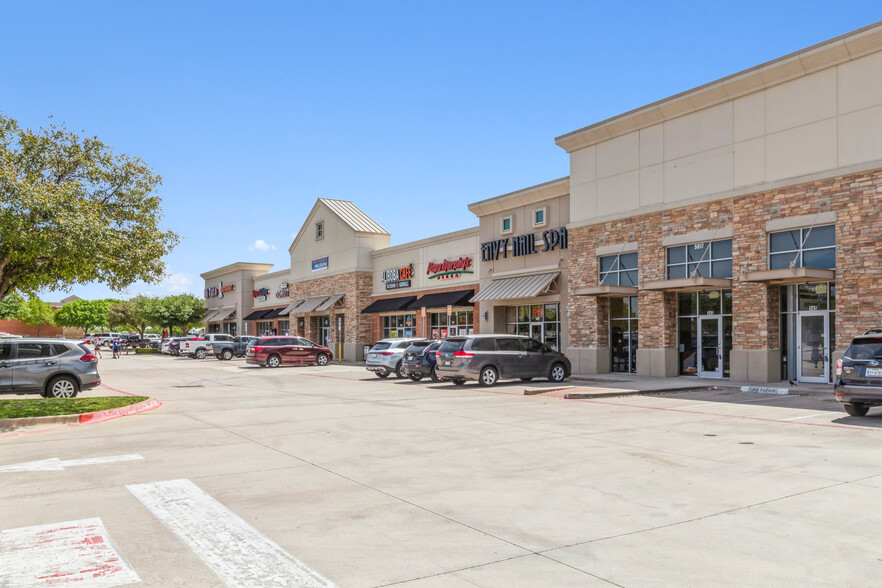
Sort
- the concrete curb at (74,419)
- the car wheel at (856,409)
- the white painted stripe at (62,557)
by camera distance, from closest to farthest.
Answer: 1. the white painted stripe at (62,557)
2. the concrete curb at (74,419)
3. the car wheel at (856,409)

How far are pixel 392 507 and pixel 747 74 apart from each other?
790 inches

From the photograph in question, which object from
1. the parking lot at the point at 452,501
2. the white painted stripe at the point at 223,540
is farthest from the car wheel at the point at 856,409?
the white painted stripe at the point at 223,540

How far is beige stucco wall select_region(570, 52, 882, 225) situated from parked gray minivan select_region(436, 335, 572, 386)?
6807 mm

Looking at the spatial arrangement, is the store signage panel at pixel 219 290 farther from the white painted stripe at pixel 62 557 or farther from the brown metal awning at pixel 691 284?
the white painted stripe at pixel 62 557

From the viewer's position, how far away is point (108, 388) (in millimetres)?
22844

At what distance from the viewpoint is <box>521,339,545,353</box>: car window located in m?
23.7

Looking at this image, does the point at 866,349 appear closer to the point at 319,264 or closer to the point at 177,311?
the point at 319,264

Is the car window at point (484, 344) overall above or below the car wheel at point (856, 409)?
above

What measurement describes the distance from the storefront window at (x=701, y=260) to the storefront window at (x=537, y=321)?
264 inches

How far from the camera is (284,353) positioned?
36.4 metres

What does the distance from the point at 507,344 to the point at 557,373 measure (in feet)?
7.46

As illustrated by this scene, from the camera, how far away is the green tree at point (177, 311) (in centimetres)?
7130

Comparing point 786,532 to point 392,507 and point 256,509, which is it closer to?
point 392,507

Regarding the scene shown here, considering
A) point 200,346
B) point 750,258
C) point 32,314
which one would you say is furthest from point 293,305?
point 32,314
